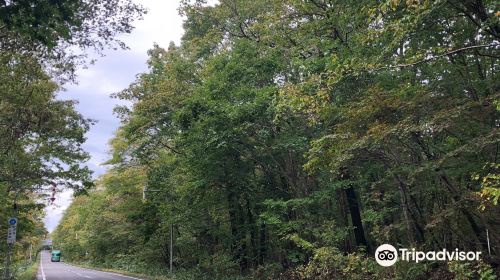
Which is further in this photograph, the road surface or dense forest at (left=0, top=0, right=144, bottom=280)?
the road surface

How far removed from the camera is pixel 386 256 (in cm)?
1181

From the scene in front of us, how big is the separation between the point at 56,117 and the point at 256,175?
9361mm

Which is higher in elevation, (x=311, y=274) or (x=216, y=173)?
(x=216, y=173)

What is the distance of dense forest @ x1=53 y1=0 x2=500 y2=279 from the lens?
31.2ft

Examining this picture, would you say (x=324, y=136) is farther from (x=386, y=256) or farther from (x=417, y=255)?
(x=417, y=255)

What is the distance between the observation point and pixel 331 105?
12.2 meters

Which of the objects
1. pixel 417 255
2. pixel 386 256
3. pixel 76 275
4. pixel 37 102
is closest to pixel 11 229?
pixel 37 102

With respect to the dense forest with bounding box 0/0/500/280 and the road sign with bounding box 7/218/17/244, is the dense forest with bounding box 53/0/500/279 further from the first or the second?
the road sign with bounding box 7/218/17/244

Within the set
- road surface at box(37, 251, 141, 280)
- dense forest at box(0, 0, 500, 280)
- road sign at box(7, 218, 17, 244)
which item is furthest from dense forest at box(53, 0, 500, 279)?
road sign at box(7, 218, 17, 244)

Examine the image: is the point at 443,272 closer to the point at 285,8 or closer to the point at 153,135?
the point at 285,8

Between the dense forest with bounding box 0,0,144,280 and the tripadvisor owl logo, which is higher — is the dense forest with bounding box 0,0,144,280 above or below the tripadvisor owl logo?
above

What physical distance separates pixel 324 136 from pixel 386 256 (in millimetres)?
3954

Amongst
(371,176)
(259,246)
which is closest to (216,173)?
(259,246)

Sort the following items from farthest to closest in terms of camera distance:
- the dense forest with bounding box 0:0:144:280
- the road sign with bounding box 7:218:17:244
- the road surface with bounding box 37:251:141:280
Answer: the road surface with bounding box 37:251:141:280 → the road sign with bounding box 7:218:17:244 → the dense forest with bounding box 0:0:144:280
